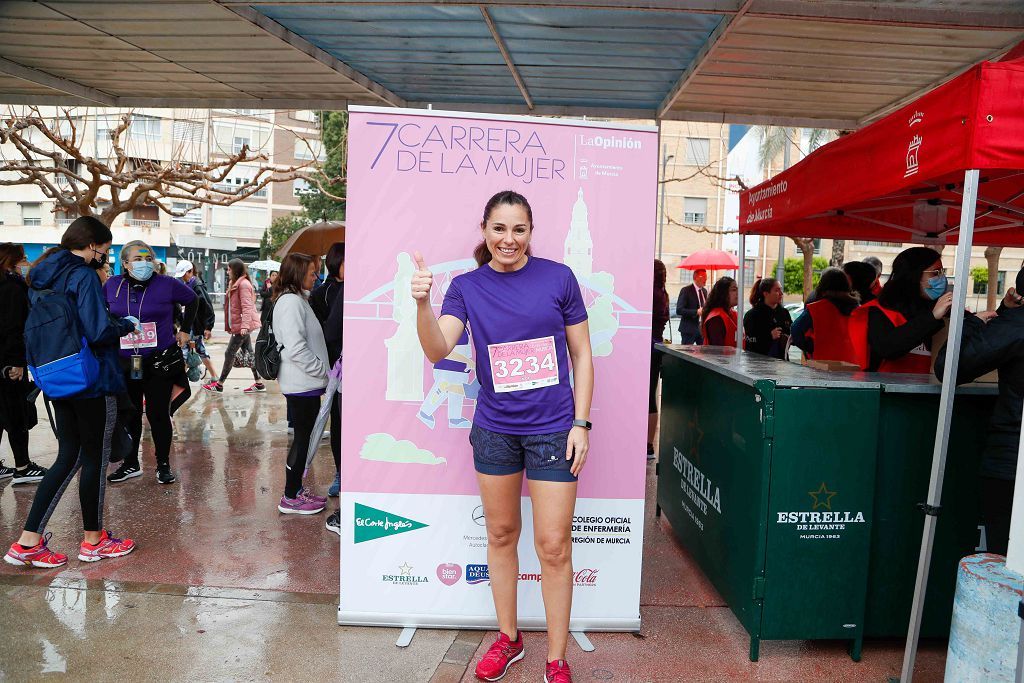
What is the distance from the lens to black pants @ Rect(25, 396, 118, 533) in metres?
4.02

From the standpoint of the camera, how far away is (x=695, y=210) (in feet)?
137

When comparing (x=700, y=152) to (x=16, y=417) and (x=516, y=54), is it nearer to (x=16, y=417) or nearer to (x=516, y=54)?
(x=516, y=54)

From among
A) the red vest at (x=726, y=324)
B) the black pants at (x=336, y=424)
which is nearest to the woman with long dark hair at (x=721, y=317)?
the red vest at (x=726, y=324)

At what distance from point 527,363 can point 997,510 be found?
1920mm

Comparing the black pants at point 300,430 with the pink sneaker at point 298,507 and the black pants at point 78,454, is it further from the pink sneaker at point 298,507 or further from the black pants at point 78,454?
the black pants at point 78,454

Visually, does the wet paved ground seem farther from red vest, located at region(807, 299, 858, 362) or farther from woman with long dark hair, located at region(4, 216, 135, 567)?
red vest, located at region(807, 299, 858, 362)

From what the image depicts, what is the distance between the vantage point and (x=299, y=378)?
4.86 metres

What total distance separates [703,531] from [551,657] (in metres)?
1.46

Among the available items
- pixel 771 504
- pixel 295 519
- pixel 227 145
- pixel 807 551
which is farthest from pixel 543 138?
pixel 227 145

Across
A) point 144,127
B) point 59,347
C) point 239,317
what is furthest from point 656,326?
point 144,127

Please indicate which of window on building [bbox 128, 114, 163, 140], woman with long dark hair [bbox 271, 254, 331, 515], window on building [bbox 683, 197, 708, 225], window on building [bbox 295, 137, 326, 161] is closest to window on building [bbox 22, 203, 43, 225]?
window on building [bbox 128, 114, 163, 140]

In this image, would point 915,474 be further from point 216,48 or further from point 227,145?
point 227,145

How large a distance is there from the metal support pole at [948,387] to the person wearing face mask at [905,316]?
1.66 feet

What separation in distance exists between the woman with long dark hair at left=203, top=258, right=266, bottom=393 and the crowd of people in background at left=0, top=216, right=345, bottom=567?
356 cm
